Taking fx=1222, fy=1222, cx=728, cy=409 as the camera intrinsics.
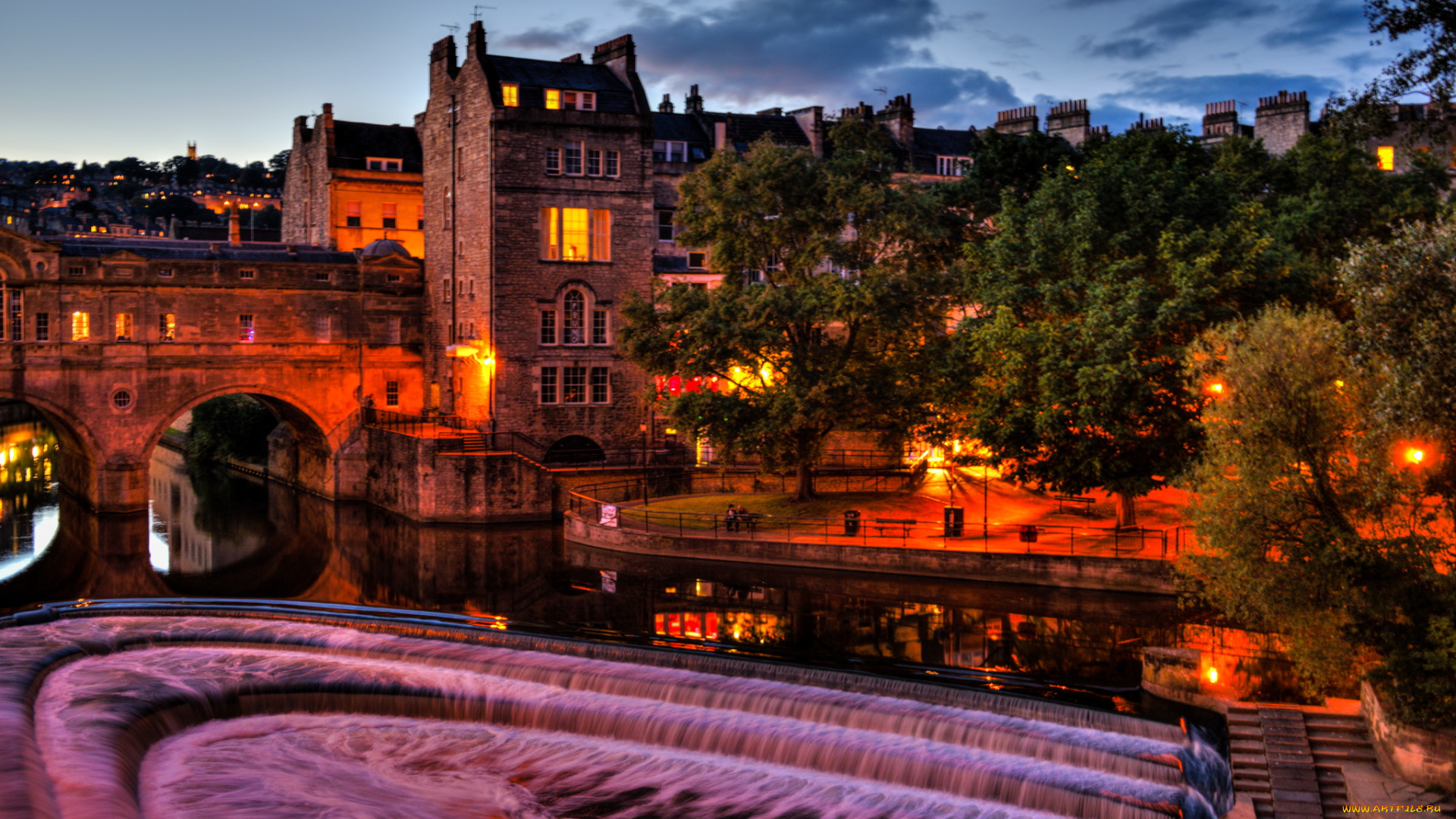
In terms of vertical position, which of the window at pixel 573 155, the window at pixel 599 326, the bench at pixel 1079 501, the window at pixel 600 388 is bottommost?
the bench at pixel 1079 501

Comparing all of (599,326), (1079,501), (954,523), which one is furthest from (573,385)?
(1079,501)

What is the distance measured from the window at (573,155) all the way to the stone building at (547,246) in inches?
2.4

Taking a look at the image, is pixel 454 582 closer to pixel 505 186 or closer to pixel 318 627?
pixel 318 627

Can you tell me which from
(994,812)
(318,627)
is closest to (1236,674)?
(994,812)

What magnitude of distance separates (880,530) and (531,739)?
52.6 feet

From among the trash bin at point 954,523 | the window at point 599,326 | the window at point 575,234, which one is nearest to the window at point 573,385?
the window at point 599,326

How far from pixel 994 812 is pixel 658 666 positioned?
26.0 ft

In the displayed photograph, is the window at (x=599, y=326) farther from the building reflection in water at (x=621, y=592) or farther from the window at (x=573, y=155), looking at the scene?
the building reflection in water at (x=621, y=592)

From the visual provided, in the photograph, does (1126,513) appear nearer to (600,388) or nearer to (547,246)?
(600,388)

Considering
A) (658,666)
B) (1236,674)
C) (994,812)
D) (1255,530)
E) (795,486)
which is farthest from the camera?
(795,486)

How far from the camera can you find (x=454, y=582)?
35.2 meters

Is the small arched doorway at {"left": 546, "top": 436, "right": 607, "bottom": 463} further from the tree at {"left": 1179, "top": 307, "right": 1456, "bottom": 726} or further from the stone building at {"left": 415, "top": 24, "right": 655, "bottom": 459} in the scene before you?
the tree at {"left": 1179, "top": 307, "right": 1456, "bottom": 726}

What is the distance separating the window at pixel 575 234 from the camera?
1892 inches

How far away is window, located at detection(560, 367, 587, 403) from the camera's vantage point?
48.4 m
